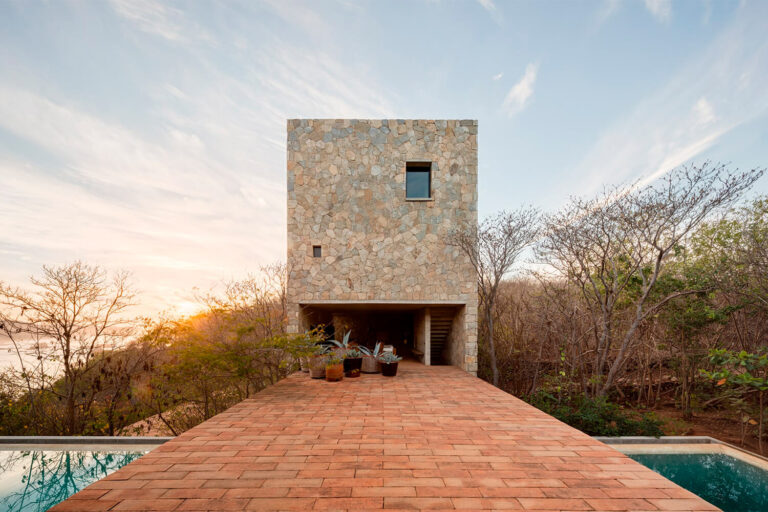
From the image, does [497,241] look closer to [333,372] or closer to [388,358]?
[388,358]

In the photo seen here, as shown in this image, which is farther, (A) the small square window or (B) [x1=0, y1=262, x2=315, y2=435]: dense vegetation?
(A) the small square window

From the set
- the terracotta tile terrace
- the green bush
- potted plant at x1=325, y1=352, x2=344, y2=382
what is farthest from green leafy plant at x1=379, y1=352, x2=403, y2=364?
the green bush

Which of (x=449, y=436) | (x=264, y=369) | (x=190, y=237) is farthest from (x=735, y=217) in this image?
(x=190, y=237)

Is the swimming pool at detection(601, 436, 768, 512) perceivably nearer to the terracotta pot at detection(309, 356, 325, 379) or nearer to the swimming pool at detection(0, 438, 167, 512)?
the terracotta pot at detection(309, 356, 325, 379)

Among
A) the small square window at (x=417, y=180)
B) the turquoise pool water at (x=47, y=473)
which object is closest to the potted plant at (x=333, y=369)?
the turquoise pool water at (x=47, y=473)

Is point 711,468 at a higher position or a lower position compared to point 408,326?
lower

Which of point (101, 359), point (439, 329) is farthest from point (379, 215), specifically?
point (101, 359)

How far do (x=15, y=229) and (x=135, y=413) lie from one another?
421 cm

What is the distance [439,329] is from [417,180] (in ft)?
14.5

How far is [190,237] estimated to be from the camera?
32.6ft

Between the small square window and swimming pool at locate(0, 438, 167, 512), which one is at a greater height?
the small square window

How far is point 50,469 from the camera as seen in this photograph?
411 cm

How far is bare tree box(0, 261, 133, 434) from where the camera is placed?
5641 millimetres

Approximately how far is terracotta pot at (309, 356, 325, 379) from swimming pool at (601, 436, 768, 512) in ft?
17.0
